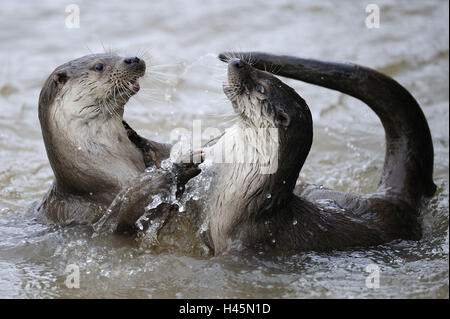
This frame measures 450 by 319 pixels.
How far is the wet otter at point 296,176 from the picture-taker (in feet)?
12.5

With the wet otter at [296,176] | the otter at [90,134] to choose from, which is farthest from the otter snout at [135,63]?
the wet otter at [296,176]

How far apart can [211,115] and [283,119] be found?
1.55 metres

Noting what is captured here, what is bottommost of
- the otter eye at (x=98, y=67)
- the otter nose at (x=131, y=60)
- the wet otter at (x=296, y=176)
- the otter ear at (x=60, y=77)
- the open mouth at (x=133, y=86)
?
the wet otter at (x=296, y=176)

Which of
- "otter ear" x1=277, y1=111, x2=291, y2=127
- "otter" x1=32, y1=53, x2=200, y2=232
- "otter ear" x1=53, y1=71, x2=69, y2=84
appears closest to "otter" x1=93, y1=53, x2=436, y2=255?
"otter ear" x1=277, y1=111, x2=291, y2=127

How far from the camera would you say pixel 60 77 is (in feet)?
13.6

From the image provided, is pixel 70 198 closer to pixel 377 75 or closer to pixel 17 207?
pixel 17 207

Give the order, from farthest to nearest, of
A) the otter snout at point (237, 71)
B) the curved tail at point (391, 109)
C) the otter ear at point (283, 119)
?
the curved tail at point (391, 109) < the otter snout at point (237, 71) < the otter ear at point (283, 119)

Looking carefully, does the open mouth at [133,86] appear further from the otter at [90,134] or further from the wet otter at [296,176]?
the wet otter at [296,176]

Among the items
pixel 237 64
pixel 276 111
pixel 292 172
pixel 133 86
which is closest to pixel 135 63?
pixel 133 86

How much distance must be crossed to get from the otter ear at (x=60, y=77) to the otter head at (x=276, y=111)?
88cm

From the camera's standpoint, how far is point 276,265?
3842 mm

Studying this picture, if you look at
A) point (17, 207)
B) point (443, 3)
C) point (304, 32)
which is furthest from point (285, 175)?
point (443, 3)

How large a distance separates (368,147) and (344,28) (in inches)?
124

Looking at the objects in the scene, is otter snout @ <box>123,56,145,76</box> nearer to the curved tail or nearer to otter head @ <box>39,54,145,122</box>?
otter head @ <box>39,54,145,122</box>
